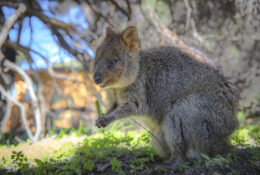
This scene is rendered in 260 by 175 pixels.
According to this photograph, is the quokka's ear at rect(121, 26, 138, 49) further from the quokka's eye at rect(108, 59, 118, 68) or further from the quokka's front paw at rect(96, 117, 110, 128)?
the quokka's front paw at rect(96, 117, 110, 128)

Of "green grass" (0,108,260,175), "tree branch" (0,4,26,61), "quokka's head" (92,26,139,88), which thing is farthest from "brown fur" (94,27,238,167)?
"tree branch" (0,4,26,61)

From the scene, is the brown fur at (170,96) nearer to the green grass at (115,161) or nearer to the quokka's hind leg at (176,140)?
the quokka's hind leg at (176,140)

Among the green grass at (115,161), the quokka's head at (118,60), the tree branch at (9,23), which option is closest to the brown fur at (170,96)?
the quokka's head at (118,60)

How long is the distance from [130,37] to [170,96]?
3.71 feet

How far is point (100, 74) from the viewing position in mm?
3225

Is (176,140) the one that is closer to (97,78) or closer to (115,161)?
(115,161)

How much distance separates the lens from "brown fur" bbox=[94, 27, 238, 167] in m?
3.27

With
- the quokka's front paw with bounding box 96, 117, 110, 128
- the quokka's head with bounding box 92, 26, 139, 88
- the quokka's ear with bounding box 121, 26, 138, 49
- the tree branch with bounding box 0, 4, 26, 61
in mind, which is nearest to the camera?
the quokka's front paw with bounding box 96, 117, 110, 128

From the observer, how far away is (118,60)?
346 cm

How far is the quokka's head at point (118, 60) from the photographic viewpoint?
3295 mm

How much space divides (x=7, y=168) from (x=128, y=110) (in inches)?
82.9

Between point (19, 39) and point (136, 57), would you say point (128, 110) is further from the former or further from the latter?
point (19, 39)

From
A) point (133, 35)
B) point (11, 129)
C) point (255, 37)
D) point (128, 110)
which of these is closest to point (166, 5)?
point (255, 37)

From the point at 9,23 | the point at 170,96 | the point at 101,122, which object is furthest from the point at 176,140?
the point at 9,23
